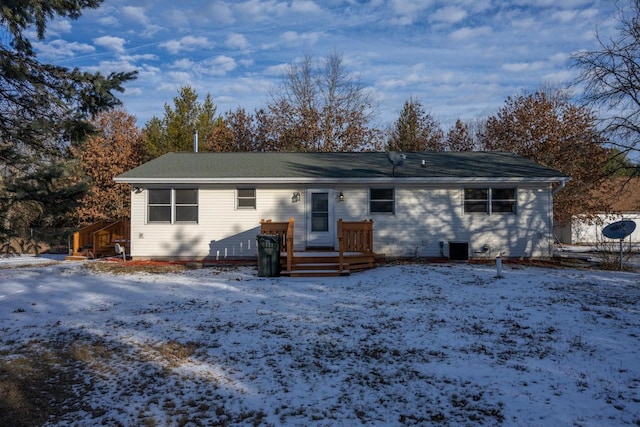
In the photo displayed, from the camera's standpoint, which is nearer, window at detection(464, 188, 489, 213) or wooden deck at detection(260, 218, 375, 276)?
wooden deck at detection(260, 218, 375, 276)

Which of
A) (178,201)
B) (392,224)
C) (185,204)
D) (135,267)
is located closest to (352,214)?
(392,224)

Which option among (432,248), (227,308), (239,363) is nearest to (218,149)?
(432,248)

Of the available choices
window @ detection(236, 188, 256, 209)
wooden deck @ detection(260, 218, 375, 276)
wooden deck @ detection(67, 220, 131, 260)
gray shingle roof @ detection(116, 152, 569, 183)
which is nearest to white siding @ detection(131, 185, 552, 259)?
window @ detection(236, 188, 256, 209)

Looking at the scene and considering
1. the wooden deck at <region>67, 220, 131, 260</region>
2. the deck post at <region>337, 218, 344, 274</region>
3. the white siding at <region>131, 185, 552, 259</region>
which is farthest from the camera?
the wooden deck at <region>67, 220, 131, 260</region>

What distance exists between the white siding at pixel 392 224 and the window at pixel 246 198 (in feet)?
0.54

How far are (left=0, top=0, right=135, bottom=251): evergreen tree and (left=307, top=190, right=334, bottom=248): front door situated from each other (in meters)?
Answer: 9.33

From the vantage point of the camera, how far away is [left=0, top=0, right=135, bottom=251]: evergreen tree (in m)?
4.86

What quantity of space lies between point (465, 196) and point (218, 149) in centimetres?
1871

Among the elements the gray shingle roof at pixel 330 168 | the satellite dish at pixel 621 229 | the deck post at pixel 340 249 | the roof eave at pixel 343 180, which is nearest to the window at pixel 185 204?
the roof eave at pixel 343 180

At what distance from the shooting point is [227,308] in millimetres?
7652

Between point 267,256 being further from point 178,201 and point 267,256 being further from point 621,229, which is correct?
point 621,229

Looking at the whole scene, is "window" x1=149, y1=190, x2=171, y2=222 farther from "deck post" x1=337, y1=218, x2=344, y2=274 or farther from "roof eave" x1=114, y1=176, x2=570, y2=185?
"deck post" x1=337, y1=218, x2=344, y2=274

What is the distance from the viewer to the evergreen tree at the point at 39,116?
16.0 feet

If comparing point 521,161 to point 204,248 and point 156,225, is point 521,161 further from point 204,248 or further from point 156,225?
point 156,225
